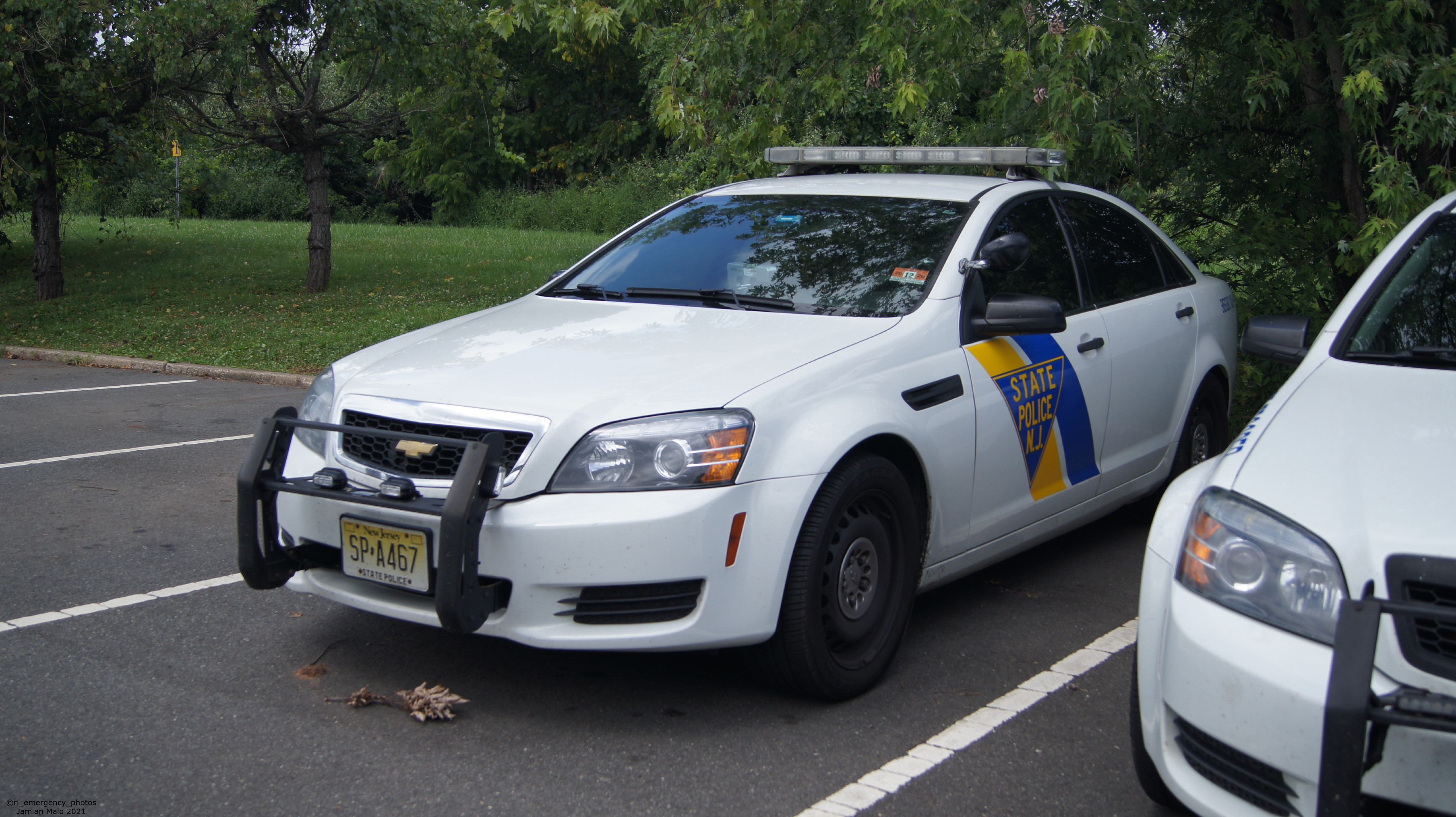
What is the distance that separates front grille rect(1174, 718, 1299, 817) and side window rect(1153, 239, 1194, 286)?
336 cm

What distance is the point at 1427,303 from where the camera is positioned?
132 inches

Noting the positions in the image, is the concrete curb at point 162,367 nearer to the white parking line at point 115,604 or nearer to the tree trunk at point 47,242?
the tree trunk at point 47,242

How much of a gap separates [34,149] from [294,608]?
13.4 m

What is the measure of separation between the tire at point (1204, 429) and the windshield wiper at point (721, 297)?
2151 millimetres

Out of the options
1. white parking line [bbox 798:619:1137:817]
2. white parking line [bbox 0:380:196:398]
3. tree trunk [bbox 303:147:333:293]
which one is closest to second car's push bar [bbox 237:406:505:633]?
white parking line [bbox 798:619:1137:817]

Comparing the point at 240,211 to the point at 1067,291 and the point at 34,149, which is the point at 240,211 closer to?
the point at 34,149

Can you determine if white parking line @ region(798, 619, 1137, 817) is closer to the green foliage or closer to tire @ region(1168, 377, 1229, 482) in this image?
tire @ region(1168, 377, 1229, 482)

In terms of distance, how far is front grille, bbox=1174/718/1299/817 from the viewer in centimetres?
231

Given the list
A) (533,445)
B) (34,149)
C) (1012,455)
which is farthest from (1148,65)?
(34,149)

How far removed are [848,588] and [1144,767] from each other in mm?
996

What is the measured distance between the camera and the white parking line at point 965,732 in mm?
3021

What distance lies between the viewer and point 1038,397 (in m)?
4.32

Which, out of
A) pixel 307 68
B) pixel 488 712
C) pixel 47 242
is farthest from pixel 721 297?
pixel 47 242

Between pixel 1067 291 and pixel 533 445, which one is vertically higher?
pixel 1067 291
